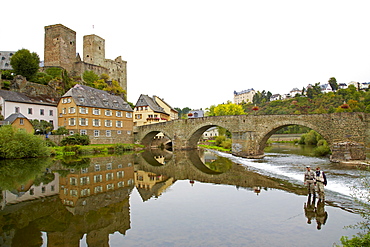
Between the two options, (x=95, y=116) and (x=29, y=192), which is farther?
(x=95, y=116)

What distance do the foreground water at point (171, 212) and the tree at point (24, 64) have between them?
129 feet

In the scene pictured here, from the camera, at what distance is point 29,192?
13.0 meters

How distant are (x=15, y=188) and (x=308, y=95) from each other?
111851mm

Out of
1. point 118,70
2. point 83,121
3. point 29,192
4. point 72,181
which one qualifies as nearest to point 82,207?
point 29,192

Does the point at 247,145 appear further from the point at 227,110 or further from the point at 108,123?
the point at 227,110

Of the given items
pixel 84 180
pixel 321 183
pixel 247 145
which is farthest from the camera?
pixel 247 145

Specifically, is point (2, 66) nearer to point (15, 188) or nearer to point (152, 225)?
point (15, 188)

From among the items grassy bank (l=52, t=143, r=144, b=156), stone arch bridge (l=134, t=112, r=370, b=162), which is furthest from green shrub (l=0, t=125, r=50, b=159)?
stone arch bridge (l=134, t=112, r=370, b=162)

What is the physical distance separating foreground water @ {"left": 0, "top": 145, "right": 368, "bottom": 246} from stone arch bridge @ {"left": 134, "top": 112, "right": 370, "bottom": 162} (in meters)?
9.69

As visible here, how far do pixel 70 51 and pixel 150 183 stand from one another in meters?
56.7

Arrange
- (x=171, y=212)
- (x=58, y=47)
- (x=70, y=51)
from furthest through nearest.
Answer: (x=70, y=51), (x=58, y=47), (x=171, y=212)

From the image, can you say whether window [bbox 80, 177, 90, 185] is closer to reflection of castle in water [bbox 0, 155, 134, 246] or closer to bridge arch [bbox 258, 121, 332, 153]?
reflection of castle in water [bbox 0, 155, 134, 246]

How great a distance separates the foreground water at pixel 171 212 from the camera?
7.26m

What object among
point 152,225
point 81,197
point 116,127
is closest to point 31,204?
point 81,197
